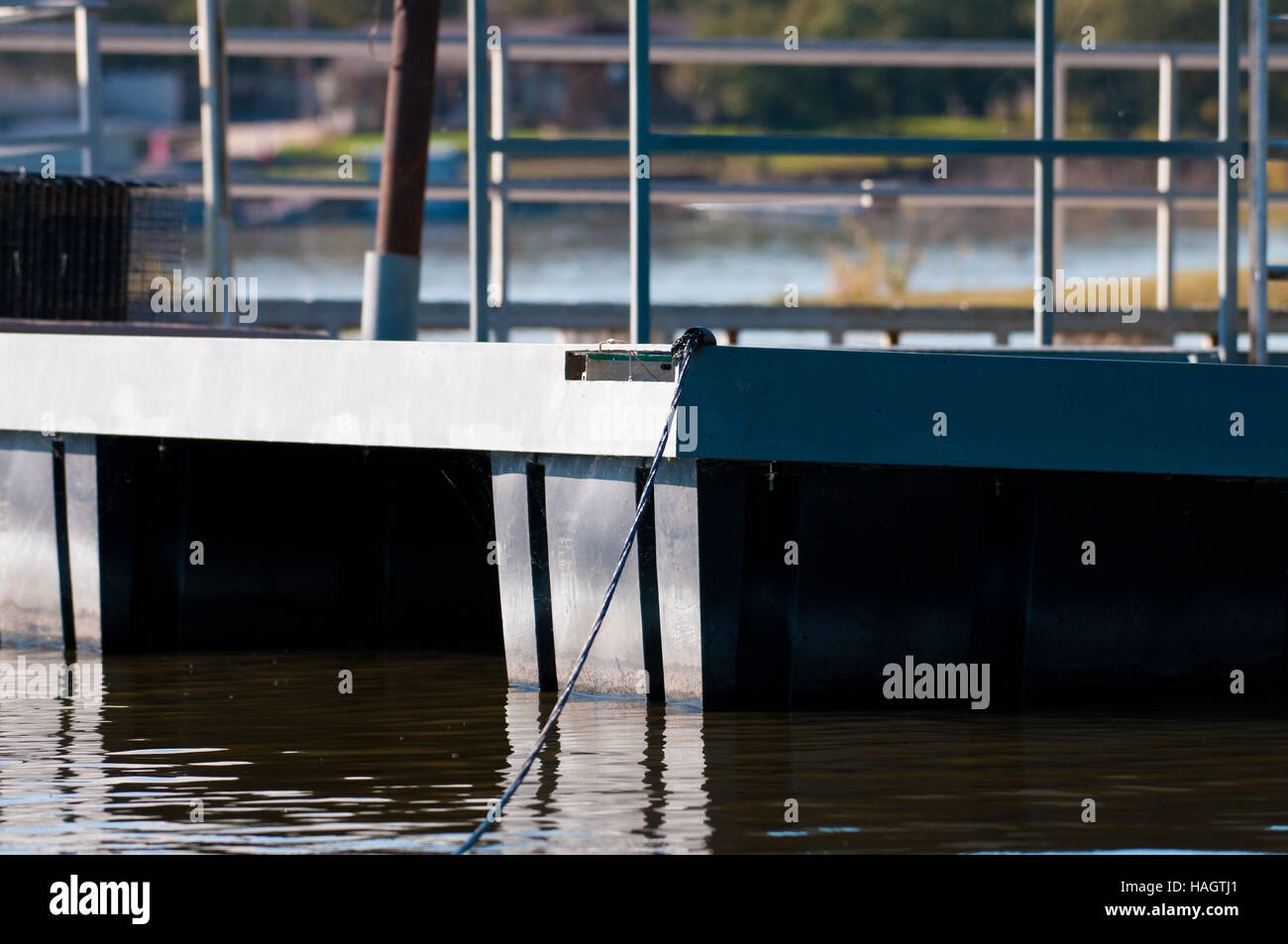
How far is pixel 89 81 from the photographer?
13.8 metres

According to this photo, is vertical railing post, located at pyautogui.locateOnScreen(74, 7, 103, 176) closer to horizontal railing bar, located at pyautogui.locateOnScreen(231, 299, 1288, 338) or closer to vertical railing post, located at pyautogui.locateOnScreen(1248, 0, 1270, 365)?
horizontal railing bar, located at pyautogui.locateOnScreen(231, 299, 1288, 338)

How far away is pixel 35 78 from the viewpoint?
4953 centimetres

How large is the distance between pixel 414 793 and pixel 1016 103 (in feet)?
113

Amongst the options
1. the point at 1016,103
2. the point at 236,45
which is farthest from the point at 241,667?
the point at 1016,103

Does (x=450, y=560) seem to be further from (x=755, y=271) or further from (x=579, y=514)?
(x=755, y=271)

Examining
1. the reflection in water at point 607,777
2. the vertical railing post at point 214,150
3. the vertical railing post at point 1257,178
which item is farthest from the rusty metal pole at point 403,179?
the vertical railing post at point 1257,178

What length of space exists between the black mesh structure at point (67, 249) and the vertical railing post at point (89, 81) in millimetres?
1434

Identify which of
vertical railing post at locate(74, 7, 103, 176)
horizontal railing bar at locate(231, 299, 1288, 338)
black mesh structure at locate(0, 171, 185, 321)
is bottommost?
horizontal railing bar at locate(231, 299, 1288, 338)

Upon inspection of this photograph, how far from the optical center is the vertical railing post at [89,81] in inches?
542


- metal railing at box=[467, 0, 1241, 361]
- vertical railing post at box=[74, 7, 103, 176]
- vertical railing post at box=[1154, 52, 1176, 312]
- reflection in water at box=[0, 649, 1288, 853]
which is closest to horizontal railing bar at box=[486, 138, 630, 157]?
metal railing at box=[467, 0, 1241, 361]

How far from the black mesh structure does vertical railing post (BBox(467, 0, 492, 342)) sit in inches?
107

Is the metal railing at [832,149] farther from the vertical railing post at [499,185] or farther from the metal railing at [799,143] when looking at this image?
the vertical railing post at [499,185]

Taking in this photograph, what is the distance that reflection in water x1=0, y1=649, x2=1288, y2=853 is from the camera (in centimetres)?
641

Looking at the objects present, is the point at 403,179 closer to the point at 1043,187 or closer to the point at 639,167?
the point at 639,167
